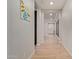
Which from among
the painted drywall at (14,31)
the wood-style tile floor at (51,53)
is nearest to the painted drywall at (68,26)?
the wood-style tile floor at (51,53)

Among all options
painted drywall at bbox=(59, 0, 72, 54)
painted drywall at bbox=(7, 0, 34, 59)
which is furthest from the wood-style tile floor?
painted drywall at bbox=(7, 0, 34, 59)

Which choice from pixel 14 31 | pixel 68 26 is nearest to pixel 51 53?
pixel 68 26

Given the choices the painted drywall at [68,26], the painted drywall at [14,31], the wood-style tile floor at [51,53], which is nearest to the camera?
the painted drywall at [14,31]

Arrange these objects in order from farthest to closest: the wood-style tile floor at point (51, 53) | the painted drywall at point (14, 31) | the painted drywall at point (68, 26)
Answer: the painted drywall at point (68, 26), the wood-style tile floor at point (51, 53), the painted drywall at point (14, 31)

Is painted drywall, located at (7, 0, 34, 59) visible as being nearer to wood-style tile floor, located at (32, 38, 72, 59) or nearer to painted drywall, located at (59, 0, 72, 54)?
wood-style tile floor, located at (32, 38, 72, 59)

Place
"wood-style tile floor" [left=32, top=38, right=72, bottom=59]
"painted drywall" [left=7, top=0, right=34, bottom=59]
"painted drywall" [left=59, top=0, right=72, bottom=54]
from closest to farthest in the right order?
"painted drywall" [left=7, top=0, right=34, bottom=59], "wood-style tile floor" [left=32, top=38, right=72, bottom=59], "painted drywall" [left=59, top=0, right=72, bottom=54]

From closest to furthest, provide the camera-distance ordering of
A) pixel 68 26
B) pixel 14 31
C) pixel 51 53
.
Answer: pixel 14 31, pixel 68 26, pixel 51 53

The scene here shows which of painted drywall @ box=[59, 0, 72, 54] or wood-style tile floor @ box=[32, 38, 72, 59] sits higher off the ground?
painted drywall @ box=[59, 0, 72, 54]

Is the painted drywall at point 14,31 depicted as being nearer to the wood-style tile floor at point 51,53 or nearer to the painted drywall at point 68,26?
the wood-style tile floor at point 51,53

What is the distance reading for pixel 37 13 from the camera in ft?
26.9

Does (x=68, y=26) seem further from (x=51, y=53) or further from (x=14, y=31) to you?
(x=14, y=31)
